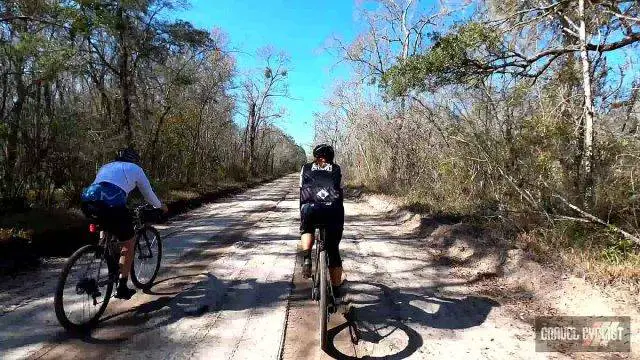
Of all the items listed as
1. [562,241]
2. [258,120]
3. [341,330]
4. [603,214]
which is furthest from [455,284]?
[258,120]

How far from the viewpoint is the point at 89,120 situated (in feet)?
35.1

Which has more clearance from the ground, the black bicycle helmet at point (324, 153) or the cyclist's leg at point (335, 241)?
the black bicycle helmet at point (324, 153)

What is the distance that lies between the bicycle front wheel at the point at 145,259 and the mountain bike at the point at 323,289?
224 cm

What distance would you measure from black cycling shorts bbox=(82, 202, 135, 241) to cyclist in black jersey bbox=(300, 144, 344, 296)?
1755 mm

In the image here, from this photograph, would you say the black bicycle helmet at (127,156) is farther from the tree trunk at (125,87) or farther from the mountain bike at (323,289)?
the tree trunk at (125,87)

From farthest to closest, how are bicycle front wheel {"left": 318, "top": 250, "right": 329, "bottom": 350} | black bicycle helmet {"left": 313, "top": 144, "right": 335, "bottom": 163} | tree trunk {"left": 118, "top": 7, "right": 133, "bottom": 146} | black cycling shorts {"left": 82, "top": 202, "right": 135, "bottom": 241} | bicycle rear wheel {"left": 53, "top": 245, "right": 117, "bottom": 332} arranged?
tree trunk {"left": 118, "top": 7, "right": 133, "bottom": 146} → black bicycle helmet {"left": 313, "top": 144, "right": 335, "bottom": 163} → black cycling shorts {"left": 82, "top": 202, "right": 135, "bottom": 241} → bicycle rear wheel {"left": 53, "top": 245, "right": 117, "bottom": 332} → bicycle front wheel {"left": 318, "top": 250, "right": 329, "bottom": 350}

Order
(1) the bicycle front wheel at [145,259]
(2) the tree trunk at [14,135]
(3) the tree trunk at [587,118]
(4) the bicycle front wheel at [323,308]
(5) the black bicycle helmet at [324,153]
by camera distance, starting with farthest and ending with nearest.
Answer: (2) the tree trunk at [14,135] → (3) the tree trunk at [587,118] → (1) the bicycle front wheel at [145,259] → (5) the black bicycle helmet at [324,153] → (4) the bicycle front wheel at [323,308]

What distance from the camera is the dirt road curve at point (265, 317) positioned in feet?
12.3

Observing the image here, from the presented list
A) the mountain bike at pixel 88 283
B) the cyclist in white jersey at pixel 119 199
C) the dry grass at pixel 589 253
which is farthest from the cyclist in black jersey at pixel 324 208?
the dry grass at pixel 589 253

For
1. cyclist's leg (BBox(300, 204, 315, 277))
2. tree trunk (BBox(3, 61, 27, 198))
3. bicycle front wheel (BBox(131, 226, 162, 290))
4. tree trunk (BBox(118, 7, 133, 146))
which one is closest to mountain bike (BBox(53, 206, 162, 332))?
bicycle front wheel (BBox(131, 226, 162, 290))

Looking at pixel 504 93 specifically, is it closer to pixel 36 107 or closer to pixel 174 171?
pixel 36 107

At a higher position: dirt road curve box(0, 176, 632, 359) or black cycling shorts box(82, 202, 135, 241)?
black cycling shorts box(82, 202, 135, 241)

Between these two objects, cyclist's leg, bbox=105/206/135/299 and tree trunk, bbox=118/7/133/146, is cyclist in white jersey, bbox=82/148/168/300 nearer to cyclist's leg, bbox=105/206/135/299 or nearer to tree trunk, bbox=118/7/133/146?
cyclist's leg, bbox=105/206/135/299

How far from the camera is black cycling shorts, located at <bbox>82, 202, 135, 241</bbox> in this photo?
13.9 feet
